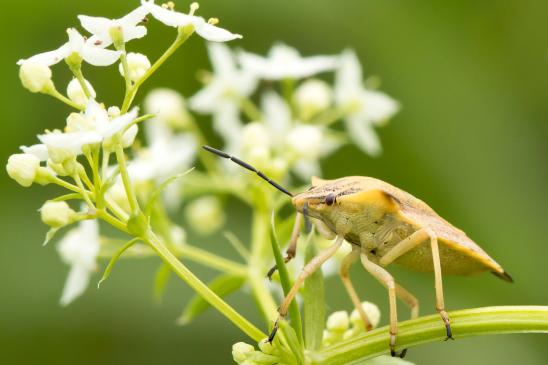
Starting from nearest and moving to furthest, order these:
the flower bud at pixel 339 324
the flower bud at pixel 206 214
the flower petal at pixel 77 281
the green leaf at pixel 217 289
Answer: the flower bud at pixel 339 324, the green leaf at pixel 217 289, the flower petal at pixel 77 281, the flower bud at pixel 206 214

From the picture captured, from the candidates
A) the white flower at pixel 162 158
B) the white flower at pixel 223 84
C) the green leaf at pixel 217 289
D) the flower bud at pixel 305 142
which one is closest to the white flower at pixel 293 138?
the flower bud at pixel 305 142

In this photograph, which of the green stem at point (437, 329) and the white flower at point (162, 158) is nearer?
the green stem at point (437, 329)

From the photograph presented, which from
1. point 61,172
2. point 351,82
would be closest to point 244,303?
point 351,82

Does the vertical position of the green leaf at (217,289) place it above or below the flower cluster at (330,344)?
above

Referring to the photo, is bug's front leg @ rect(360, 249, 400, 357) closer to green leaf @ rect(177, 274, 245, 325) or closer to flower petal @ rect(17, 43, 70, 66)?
green leaf @ rect(177, 274, 245, 325)

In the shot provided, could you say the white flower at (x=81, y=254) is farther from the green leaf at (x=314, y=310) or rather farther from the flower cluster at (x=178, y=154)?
the green leaf at (x=314, y=310)

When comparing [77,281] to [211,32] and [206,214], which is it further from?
[211,32]
